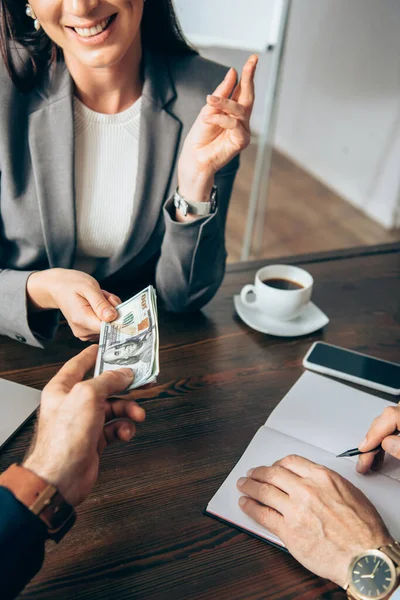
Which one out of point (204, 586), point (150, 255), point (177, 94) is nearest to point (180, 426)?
point (204, 586)

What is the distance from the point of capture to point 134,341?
0.92 metres

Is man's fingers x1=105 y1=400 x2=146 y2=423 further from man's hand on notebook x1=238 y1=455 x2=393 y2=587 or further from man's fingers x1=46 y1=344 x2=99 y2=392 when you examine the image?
man's hand on notebook x1=238 y1=455 x2=393 y2=587

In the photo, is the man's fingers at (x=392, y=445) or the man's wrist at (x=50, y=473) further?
the man's fingers at (x=392, y=445)

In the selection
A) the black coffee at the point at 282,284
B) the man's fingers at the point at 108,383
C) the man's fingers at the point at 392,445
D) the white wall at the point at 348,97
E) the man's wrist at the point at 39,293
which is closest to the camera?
the man's fingers at the point at 108,383

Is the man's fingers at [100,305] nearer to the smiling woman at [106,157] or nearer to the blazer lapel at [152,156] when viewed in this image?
the smiling woman at [106,157]

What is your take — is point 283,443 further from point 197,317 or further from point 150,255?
point 150,255

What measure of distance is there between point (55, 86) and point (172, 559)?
3.21 feet

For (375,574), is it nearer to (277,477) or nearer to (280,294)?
(277,477)

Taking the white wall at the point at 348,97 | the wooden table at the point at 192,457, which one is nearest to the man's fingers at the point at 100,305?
the wooden table at the point at 192,457

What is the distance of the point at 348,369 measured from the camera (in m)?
1.05

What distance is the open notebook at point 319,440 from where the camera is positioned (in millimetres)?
779

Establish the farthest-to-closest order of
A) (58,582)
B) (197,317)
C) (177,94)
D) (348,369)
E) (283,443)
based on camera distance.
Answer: (177,94) < (197,317) < (348,369) < (283,443) < (58,582)

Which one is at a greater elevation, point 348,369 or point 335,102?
point 348,369

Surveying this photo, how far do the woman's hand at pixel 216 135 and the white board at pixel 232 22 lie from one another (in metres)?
1.54
